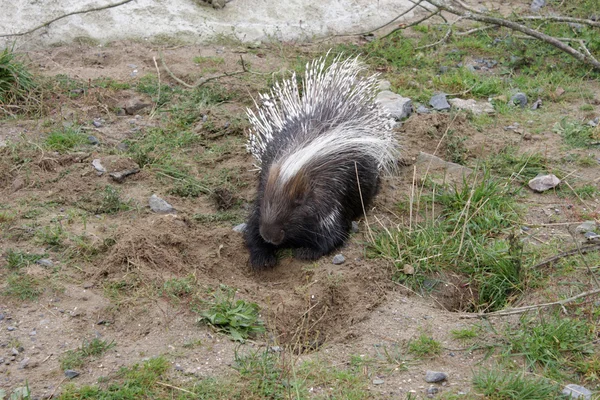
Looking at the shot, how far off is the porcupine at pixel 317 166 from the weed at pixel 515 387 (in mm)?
1434

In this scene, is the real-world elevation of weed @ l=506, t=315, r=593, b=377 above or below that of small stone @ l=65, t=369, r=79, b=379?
below

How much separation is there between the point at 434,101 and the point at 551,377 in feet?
9.97

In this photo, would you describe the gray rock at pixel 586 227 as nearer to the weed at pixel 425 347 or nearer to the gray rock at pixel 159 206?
the weed at pixel 425 347

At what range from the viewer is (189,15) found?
675 cm

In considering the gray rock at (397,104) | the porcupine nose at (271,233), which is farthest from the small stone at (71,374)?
the gray rock at (397,104)

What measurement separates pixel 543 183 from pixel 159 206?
2442mm

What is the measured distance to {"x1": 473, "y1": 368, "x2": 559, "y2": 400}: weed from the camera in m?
2.86

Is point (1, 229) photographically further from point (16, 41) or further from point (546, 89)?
point (546, 89)

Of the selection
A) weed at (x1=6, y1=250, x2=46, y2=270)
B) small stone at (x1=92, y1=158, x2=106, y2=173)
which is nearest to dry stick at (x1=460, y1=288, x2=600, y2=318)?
weed at (x1=6, y1=250, x2=46, y2=270)

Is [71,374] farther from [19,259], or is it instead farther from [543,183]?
[543,183]

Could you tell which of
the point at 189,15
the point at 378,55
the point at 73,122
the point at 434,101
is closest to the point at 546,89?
the point at 434,101

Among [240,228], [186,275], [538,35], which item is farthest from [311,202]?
[538,35]

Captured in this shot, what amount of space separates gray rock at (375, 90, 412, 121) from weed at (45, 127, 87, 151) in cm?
219

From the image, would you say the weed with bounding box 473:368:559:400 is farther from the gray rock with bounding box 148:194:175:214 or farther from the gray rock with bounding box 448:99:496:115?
the gray rock with bounding box 448:99:496:115
